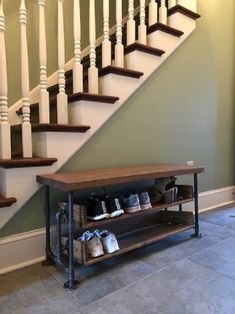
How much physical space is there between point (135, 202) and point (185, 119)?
1.26 meters

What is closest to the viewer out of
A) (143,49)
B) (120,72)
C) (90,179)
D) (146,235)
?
(90,179)

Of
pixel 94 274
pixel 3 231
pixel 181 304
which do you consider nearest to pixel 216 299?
pixel 181 304

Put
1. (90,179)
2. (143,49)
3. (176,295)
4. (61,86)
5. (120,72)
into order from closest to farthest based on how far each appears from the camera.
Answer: (176,295) → (90,179) → (61,86) → (120,72) → (143,49)

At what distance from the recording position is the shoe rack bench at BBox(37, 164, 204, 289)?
4.97 ft

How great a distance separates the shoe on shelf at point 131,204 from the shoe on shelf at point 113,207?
2.9 inches

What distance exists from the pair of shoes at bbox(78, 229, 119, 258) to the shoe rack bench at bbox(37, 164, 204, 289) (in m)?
0.03

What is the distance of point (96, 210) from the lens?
65.7 inches

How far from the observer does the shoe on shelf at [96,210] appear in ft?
5.44

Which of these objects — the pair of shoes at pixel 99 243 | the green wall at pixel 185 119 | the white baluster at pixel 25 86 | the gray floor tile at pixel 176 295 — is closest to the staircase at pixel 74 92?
Result: the white baluster at pixel 25 86

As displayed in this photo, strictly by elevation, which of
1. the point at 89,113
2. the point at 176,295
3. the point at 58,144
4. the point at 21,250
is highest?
the point at 89,113

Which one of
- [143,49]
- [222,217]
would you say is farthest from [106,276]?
[143,49]

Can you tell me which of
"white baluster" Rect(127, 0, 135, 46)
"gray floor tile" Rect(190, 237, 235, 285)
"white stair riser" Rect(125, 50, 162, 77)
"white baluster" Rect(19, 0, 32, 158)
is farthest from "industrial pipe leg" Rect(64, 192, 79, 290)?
"white baluster" Rect(127, 0, 135, 46)

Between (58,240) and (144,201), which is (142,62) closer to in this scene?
(144,201)

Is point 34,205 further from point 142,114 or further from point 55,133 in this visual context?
→ point 142,114
